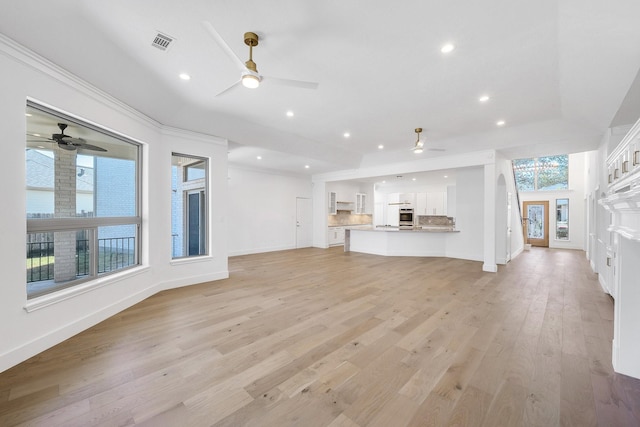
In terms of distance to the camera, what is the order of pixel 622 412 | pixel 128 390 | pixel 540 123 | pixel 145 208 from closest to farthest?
pixel 622 412, pixel 128 390, pixel 145 208, pixel 540 123

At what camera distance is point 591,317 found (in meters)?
3.31

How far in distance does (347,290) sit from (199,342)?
246 cm

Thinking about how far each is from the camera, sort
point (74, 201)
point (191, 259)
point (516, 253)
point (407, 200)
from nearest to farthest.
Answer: point (74, 201), point (191, 259), point (516, 253), point (407, 200)

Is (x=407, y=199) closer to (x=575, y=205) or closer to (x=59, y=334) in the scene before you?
(x=575, y=205)

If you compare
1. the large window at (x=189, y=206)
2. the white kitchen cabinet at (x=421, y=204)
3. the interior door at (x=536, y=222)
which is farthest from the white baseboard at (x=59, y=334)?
the interior door at (x=536, y=222)

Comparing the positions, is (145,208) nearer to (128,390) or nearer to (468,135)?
(128,390)

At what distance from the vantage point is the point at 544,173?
1069 centimetres

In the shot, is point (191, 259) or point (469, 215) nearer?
point (191, 259)

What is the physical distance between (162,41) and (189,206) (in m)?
3.58

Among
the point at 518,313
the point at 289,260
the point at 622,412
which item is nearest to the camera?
the point at 622,412

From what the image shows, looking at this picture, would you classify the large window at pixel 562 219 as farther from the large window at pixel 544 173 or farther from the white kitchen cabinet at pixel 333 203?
the white kitchen cabinet at pixel 333 203

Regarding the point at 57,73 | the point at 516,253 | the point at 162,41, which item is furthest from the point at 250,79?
the point at 516,253

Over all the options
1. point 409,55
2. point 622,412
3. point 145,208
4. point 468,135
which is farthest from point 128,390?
point 468,135

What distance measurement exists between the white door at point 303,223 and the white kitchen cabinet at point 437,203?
5.02 meters
